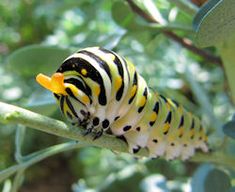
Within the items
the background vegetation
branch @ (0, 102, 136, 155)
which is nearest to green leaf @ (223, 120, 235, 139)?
the background vegetation

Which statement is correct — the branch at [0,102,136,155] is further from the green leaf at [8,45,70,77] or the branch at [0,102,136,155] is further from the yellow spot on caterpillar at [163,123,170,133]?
the green leaf at [8,45,70,77]

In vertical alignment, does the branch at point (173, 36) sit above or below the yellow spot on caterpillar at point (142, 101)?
below

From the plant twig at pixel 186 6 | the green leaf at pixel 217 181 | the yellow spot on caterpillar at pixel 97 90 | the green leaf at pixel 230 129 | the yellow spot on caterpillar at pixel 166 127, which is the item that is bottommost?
the green leaf at pixel 217 181

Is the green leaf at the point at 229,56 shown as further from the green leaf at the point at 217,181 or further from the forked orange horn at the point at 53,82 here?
the forked orange horn at the point at 53,82

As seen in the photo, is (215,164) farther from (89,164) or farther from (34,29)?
(34,29)

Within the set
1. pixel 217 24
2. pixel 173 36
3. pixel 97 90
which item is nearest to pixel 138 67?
pixel 173 36

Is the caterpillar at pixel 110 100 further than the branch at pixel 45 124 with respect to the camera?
Yes

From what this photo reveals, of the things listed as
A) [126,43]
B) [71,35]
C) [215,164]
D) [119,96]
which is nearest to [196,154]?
[215,164]

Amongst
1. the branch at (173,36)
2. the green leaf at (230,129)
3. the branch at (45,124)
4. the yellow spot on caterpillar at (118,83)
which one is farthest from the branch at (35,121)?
the branch at (173,36)
